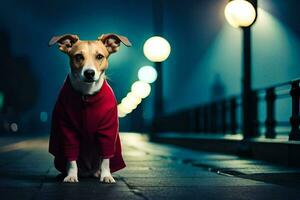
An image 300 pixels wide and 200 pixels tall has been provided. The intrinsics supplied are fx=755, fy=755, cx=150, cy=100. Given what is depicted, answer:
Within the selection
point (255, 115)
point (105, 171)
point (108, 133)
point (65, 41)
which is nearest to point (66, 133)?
point (108, 133)

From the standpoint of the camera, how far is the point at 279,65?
2078cm

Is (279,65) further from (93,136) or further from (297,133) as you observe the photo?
(93,136)

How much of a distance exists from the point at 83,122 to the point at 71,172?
0.54 meters

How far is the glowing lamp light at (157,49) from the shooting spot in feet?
75.4

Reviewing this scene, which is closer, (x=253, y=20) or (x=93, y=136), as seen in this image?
(x=93, y=136)

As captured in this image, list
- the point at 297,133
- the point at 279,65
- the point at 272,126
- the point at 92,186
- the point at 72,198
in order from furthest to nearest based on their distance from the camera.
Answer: the point at 279,65 → the point at 272,126 → the point at 297,133 → the point at 92,186 → the point at 72,198

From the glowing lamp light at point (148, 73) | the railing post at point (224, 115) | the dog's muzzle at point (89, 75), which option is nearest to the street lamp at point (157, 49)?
the railing post at point (224, 115)

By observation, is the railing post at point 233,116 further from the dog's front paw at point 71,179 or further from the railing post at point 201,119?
the dog's front paw at point 71,179

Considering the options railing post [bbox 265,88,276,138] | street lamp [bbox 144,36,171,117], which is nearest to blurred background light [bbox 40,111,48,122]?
street lamp [bbox 144,36,171,117]

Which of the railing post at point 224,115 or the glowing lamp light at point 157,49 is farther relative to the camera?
the glowing lamp light at point 157,49

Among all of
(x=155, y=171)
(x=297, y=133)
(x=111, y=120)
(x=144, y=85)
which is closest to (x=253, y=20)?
(x=297, y=133)

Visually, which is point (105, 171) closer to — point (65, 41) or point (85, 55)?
point (85, 55)

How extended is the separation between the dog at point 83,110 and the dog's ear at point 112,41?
0.38 ft

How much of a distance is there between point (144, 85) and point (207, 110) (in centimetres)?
1630
